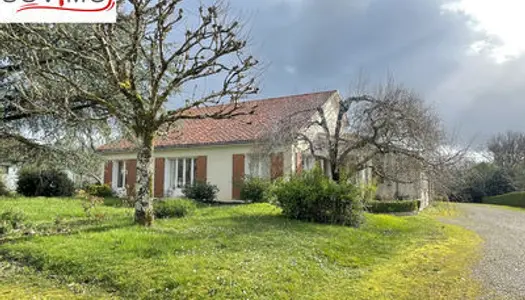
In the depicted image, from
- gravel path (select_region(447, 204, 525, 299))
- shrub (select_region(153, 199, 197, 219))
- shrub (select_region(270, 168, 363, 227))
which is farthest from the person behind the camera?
shrub (select_region(153, 199, 197, 219))

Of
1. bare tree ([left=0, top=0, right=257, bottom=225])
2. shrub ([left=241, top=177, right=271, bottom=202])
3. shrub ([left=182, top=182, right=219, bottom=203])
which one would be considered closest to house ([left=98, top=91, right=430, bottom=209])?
shrub ([left=241, top=177, right=271, bottom=202])

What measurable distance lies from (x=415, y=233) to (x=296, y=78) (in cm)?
910

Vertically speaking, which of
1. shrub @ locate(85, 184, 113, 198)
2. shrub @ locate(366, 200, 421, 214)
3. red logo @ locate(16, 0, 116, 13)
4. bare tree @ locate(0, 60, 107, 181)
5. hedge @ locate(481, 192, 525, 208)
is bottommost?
hedge @ locate(481, 192, 525, 208)

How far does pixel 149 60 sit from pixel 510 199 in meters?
34.1

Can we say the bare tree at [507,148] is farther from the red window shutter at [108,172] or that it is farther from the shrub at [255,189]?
the red window shutter at [108,172]

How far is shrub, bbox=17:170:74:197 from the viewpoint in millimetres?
18062

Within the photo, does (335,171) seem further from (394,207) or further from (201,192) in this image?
(201,192)

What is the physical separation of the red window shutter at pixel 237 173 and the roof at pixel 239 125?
2.73 feet

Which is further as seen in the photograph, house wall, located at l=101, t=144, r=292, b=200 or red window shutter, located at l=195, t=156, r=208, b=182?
red window shutter, located at l=195, t=156, r=208, b=182

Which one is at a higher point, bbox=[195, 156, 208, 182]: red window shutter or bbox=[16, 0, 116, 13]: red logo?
bbox=[16, 0, 116, 13]: red logo

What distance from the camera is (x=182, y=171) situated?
19.8 m

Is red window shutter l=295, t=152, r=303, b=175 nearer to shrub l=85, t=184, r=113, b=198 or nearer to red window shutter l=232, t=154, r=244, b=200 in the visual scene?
red window shutter l=232, t=154, r=244, b=200

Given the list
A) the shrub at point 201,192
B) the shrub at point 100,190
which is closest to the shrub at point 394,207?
the shrub at point 201,192

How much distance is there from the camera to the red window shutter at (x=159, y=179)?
1961 cm
